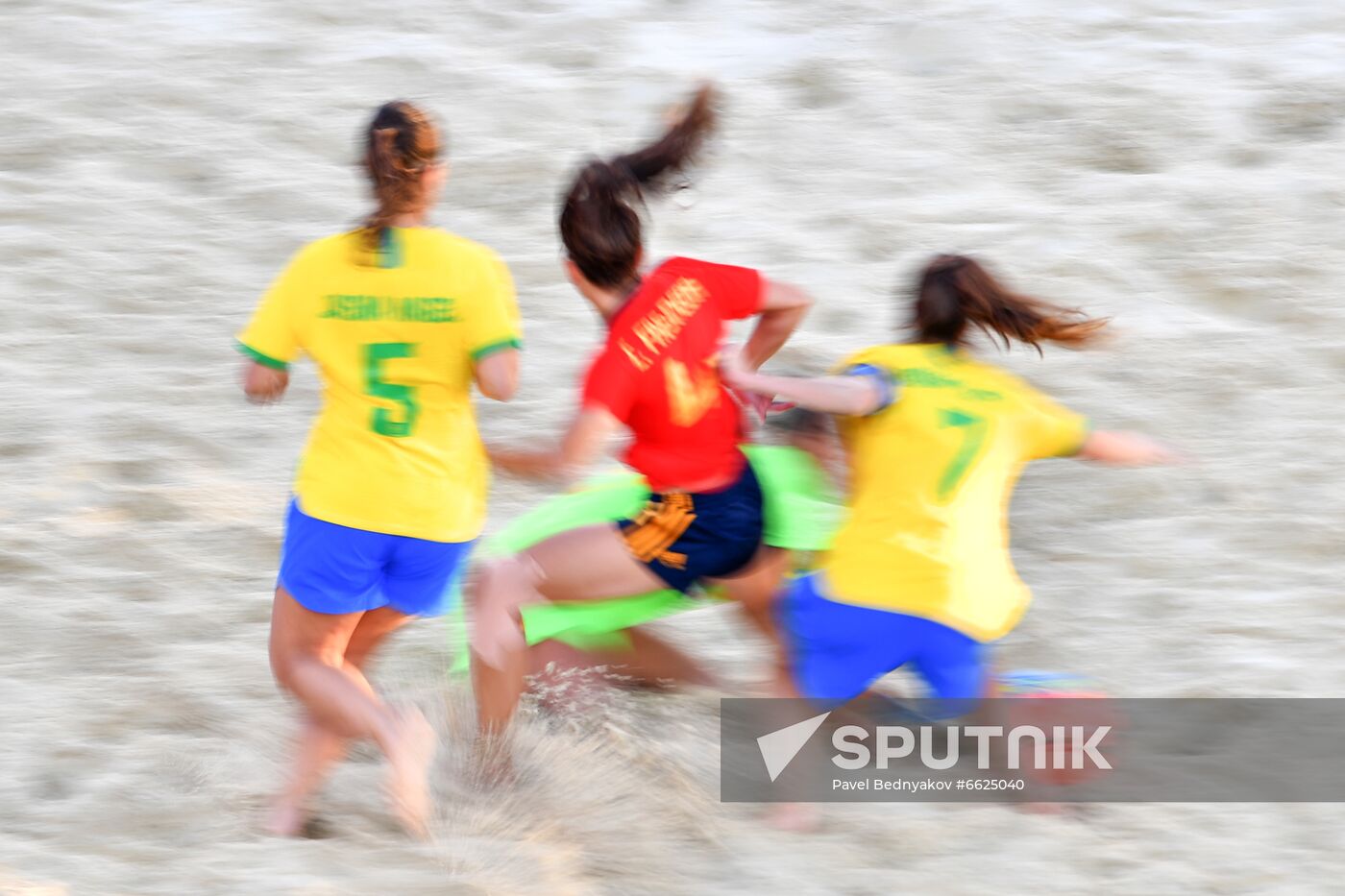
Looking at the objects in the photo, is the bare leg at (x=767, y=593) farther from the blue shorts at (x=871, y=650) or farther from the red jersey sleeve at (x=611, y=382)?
the red jersey sleeve at (x=611, y=382)

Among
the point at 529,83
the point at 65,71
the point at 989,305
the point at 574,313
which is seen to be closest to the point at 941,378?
the point at 989,305

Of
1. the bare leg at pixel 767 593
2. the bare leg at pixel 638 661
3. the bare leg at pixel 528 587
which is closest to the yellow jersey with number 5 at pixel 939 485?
the bare leg at pixel 767 593

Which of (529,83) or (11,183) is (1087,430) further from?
(11,183)

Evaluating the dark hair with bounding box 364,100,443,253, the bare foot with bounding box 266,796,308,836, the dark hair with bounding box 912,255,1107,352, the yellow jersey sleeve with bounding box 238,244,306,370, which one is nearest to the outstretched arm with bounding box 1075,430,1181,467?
the dark hair with bounding box 912,255,1107,352

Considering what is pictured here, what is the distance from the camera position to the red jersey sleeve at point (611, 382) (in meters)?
2.94

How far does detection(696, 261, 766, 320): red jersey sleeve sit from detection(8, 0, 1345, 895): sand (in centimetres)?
97

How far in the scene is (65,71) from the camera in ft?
20.6

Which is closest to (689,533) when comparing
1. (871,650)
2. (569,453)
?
(569,453)

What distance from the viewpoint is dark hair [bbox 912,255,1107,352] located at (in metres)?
3.07

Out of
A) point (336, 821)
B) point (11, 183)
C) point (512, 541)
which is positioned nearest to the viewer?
point (336, 821)

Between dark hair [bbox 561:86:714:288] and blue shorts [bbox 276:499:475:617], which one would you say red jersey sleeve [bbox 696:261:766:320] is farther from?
blue shorts [bbox 276:499:475:617]

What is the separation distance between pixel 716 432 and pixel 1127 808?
3.83ft

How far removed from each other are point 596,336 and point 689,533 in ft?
6.85

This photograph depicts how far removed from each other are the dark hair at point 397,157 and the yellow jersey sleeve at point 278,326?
17cm
